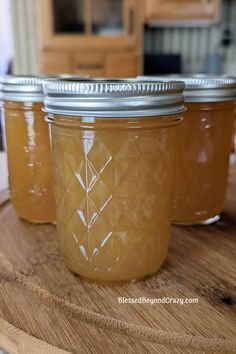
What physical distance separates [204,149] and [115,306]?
0.27 metres

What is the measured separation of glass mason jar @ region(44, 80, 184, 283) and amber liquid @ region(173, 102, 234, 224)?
115 mm

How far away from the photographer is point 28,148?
0.58m

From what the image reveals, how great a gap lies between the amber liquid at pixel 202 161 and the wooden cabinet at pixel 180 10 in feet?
5.94

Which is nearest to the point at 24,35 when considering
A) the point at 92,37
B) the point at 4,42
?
the point at 92,37

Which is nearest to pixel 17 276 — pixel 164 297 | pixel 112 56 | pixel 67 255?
pixel 67 255

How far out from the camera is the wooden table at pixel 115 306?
1.18ft

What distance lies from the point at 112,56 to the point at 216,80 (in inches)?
67.9

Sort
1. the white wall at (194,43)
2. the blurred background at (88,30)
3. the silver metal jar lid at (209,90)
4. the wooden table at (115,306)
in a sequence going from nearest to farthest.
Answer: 1. the wooden table at (115,306)
2. the silver metal jar lid at (209,90)
3. the blurred background at (88,30)
4. the white wall at (194,43)

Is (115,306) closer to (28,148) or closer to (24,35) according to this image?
(28,148)

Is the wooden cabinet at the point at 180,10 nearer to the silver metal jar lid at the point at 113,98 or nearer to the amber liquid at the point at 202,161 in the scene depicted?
the amber liquid at the point at 202,161

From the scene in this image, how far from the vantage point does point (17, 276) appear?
1.53ft

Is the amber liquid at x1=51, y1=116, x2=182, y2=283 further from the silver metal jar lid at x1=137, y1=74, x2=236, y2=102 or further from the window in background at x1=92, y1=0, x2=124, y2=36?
the window in background at x1=92, y1=0, x2=124, y2=36

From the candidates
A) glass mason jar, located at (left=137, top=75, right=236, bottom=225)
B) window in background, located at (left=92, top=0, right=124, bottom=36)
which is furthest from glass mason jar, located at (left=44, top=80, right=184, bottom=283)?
window in background, located at (left=92, top=0, right=124, bottom=36)

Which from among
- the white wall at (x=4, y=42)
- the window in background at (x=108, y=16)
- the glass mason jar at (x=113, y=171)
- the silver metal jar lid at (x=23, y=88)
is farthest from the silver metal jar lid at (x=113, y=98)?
the white wall at (x=4, y=42)
